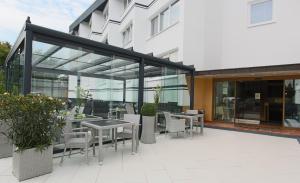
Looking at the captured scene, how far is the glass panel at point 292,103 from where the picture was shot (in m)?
9.70

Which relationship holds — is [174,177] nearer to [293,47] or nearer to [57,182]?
[57,182]

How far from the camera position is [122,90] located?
7.94 metres

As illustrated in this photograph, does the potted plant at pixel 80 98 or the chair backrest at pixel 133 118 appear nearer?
the chair backrest at pixel 133 118

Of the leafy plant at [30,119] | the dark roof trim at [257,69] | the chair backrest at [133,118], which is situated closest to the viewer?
the leafy plant at [30,119]

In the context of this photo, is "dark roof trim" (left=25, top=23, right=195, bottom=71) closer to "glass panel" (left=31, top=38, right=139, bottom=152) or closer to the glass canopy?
the glass canopy

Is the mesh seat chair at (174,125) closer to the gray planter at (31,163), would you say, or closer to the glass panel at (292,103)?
the gray planter at (31,163)

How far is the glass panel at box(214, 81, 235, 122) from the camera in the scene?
11745mm

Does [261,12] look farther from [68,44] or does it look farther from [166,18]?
[68,44]

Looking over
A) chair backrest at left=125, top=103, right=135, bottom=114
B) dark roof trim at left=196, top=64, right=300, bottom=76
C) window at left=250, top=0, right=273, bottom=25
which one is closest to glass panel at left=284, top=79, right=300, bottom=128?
dark roof trim at left=196, top=64, right=300, bottom=76

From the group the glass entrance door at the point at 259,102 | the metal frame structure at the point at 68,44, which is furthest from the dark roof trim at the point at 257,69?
the glass entrance door at the point at 259,102

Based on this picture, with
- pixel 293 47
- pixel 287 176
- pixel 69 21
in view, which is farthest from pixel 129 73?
pixel 69 21

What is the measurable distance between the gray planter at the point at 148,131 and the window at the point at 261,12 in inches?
296

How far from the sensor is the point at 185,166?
4617 mm

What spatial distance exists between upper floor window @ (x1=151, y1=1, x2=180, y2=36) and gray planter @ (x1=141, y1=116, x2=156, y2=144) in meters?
6.67
